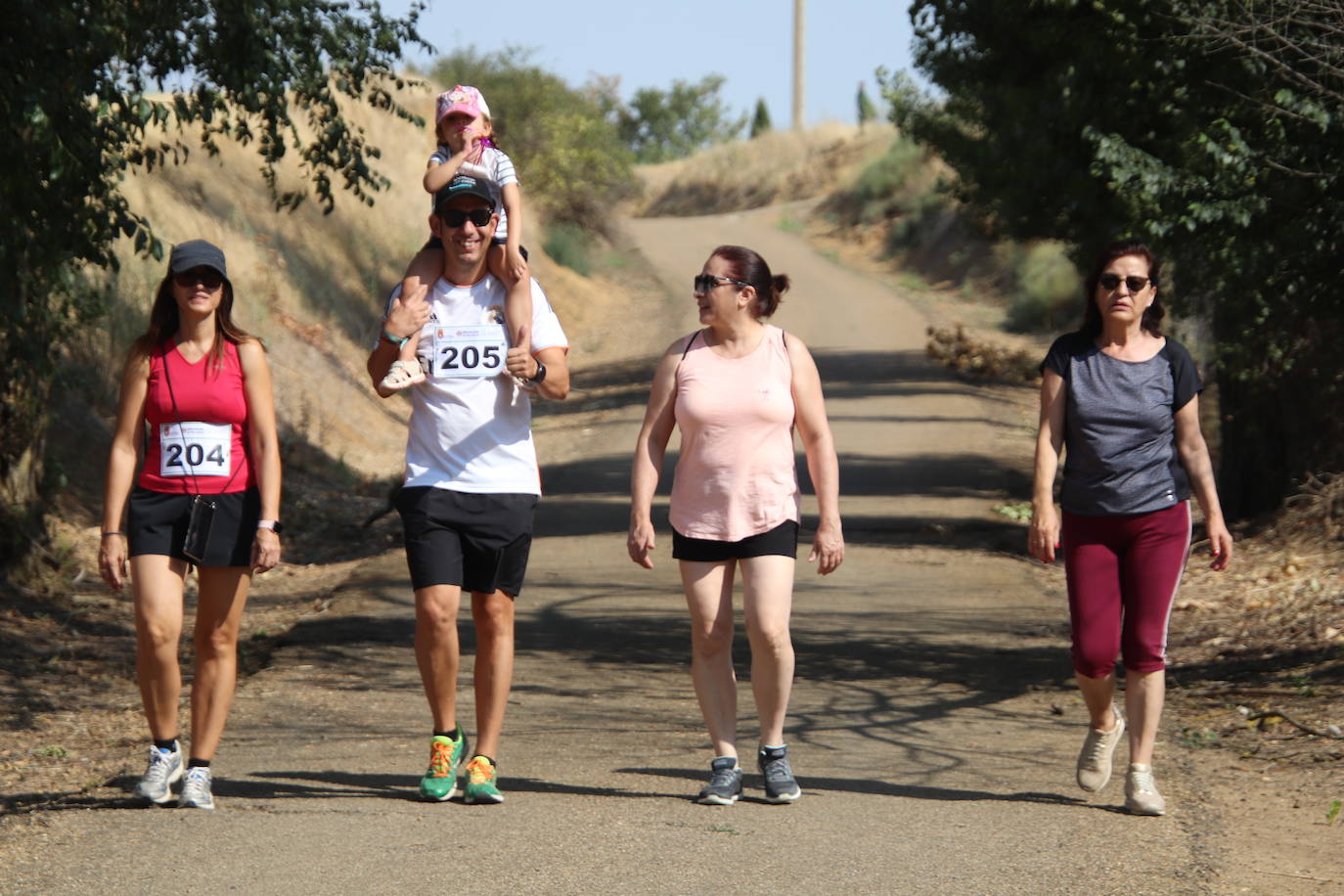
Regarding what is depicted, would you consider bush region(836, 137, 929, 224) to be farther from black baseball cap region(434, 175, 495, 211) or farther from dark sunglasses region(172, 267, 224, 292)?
dark sunglasses region(172, 267, 224, 292)

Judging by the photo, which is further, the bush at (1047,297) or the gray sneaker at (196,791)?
the bush at (1047,297)

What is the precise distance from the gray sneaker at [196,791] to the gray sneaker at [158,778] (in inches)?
2.2

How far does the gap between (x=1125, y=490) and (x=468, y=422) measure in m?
2.20

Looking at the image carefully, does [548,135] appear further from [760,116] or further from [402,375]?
[760,116]

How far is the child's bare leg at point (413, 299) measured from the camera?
5613 mm

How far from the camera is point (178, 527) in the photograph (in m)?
5.74

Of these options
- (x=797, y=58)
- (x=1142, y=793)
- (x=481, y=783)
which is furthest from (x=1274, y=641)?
(x=797, y=58)

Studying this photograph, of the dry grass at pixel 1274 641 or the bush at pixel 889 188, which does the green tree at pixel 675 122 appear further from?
the dry grass at pixel 1274 641

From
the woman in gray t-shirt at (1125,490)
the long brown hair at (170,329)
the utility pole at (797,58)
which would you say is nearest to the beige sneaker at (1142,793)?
the woman in gray t-shirt at (1125,490)

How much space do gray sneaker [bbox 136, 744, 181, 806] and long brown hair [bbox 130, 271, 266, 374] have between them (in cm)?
130

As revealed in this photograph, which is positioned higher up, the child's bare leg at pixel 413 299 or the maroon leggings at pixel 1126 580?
the child's bare leg at pixel 413 299

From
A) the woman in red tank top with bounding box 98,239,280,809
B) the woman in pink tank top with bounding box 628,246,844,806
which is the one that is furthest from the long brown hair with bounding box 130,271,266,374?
the woman in pink tank top with bounding box 628,246,844,806

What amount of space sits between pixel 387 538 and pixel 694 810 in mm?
9146

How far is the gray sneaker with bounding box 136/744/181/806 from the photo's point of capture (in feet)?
19.0
